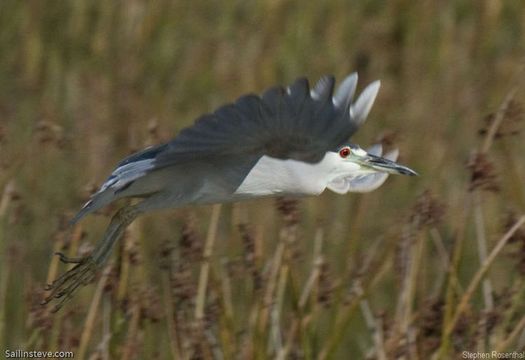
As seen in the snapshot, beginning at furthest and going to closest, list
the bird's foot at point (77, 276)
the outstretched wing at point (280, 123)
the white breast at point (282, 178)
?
the bird's foot at point (77, 276) → the white breast at point (282, 178) → the outstretched wing at point (280, 123)

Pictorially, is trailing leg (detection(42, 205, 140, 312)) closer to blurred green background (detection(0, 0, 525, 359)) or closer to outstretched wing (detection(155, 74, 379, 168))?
blurred green background (detection(0, 0, 525, 359))

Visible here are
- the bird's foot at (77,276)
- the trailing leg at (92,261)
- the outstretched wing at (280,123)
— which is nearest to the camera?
the outstretched wing at (280,123)

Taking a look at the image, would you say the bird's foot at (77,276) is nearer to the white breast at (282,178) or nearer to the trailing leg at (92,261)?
the trailing leg at (92,261)

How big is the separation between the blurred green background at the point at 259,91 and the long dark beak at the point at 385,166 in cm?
7

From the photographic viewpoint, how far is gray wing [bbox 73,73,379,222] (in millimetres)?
3688

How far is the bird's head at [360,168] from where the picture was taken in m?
4.32

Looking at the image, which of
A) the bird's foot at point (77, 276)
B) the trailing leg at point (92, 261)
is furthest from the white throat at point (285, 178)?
the bird's foot at point (77, 276)

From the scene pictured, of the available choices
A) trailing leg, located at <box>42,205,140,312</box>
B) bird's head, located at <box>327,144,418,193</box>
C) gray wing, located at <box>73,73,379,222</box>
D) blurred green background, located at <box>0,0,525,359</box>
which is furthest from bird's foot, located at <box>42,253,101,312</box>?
bird's head, located at <box>327,144,418,193</box>

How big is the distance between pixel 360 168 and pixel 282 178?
290 millimetres

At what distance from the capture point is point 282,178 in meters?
4.18

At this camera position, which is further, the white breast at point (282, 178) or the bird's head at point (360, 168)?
the bird's head at point (360, 168)

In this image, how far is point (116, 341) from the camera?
13.8 ft

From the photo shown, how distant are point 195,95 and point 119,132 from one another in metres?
0.60

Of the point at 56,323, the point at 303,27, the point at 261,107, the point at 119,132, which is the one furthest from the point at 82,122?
the point at 261,107
